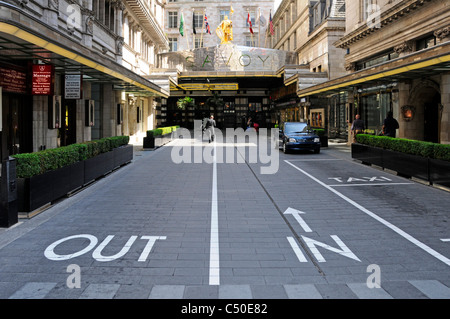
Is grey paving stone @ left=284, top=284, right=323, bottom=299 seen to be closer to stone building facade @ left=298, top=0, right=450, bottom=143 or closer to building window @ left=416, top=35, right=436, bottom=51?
stone building facade @ left=298, top=0, right=450, bottom=143

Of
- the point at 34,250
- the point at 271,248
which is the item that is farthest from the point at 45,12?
the point at 271,248

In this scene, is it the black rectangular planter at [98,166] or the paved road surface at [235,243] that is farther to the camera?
the black rectangular planter at [98,166]

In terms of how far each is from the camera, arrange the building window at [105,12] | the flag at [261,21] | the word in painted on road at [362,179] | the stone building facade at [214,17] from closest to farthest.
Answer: the word in painted on road at [362,179] < the building window at [105,12] < the stone building facade at [214,17] < the flag at [261,21]

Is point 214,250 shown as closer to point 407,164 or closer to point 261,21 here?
point 407,164

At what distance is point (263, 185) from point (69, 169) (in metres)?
5.22

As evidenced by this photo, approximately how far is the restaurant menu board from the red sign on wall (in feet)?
1.17

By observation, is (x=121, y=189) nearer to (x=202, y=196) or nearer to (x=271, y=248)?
(x=202, y=196)

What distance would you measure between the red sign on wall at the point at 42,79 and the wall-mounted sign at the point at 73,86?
145cm

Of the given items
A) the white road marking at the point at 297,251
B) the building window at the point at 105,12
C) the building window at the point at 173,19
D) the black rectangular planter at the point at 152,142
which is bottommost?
the white road marking at the point at 297,251

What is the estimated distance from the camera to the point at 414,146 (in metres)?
12.7

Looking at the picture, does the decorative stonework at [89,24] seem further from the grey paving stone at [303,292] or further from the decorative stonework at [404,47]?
the grey paving stone at [303,292]

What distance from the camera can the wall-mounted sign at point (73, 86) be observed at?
650 inches

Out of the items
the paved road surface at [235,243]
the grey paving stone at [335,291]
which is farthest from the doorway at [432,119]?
the grey paving stone at [335,291]

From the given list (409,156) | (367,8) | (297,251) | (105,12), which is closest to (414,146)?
(409,156)
